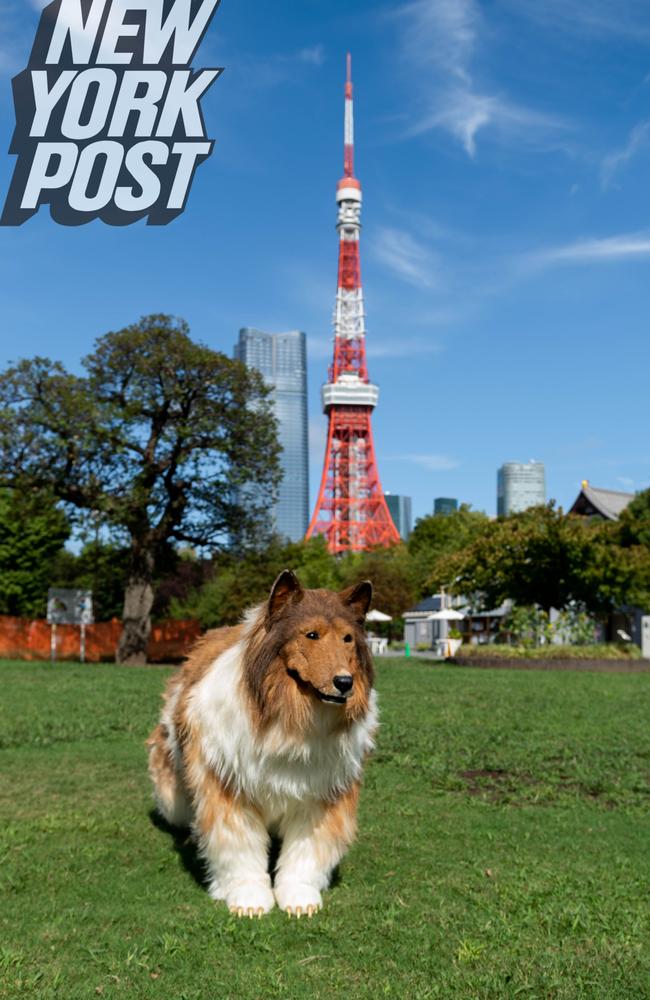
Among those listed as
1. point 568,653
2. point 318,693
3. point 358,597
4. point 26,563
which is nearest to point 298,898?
point 318,693

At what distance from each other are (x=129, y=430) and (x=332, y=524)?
55.9 m

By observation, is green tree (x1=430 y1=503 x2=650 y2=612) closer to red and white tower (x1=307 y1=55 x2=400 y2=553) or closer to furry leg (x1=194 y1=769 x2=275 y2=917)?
furry leg (x1=194 y1=769 x2=275 y2=917)

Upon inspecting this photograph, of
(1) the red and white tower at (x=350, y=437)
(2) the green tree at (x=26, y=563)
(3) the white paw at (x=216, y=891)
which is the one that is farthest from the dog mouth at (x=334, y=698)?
(1) the red and white tower at (x=350, y=437)

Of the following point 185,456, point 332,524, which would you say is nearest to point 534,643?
point 185,456

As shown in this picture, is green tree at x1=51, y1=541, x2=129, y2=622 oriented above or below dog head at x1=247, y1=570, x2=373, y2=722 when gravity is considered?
above

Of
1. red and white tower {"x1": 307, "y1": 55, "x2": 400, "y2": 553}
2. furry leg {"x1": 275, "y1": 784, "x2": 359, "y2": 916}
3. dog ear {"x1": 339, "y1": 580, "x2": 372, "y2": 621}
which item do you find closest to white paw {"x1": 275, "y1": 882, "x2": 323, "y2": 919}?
furry leg {"x1": 275, "y1": 784, "x2": 359, "y2": 916}

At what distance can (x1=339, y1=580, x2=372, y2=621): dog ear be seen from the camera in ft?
15.9

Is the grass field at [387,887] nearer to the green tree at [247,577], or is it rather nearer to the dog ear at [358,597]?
the dog ear at [358,597]

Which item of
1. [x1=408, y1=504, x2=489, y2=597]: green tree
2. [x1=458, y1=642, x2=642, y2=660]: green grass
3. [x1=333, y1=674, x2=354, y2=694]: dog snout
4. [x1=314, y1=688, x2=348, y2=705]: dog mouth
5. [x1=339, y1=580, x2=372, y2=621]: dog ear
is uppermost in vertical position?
[x1=408, y1=504, x2=489, y2=597]: green tree

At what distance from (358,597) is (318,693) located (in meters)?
0.63

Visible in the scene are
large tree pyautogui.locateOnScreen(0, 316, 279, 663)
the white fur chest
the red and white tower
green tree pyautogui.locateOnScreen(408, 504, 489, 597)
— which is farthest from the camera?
the red and white tower

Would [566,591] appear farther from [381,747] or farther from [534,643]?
[381,747]

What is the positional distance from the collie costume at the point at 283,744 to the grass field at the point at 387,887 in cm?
27

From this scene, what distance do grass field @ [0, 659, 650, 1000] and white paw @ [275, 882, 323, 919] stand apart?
9cm
